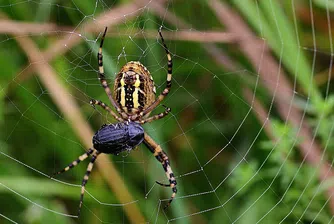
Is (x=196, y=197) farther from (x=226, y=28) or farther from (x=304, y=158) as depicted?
(x=226, y=28)

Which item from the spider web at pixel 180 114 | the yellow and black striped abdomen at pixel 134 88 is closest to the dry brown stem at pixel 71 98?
the spider web at pixel 180 114

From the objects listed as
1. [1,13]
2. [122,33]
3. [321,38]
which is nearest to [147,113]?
[122,33]

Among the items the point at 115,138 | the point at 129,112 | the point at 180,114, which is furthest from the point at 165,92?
the point at 180,114

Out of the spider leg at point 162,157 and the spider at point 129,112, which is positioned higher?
the spider at point 129,112

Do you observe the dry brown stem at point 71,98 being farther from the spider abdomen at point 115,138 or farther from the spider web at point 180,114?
the spider abdomen at point 115,138

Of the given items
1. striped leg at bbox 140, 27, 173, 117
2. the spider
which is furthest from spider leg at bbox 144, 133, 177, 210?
striped leg at bbox 140, 27, 173, 117

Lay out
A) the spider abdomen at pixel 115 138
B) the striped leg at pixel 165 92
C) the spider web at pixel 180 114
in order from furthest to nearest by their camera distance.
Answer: the spider web at pixel 180 114
the striped leg at pixel 165 92
the spider abdomen at pixel 115 138

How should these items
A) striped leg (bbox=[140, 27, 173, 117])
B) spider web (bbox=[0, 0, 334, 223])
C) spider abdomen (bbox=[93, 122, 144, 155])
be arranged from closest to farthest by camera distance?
spider abdomen (bbox=[93, 122, 144, 155])
striped leg (bbox=[140, 27, 173, 117])
spider web (bbox=[0, 0, 334, 223])

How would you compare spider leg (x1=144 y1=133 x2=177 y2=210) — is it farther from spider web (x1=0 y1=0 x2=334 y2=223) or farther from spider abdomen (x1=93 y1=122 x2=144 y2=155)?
spider abdomen (x1=93 y1=122 x2=144 y2=155)
